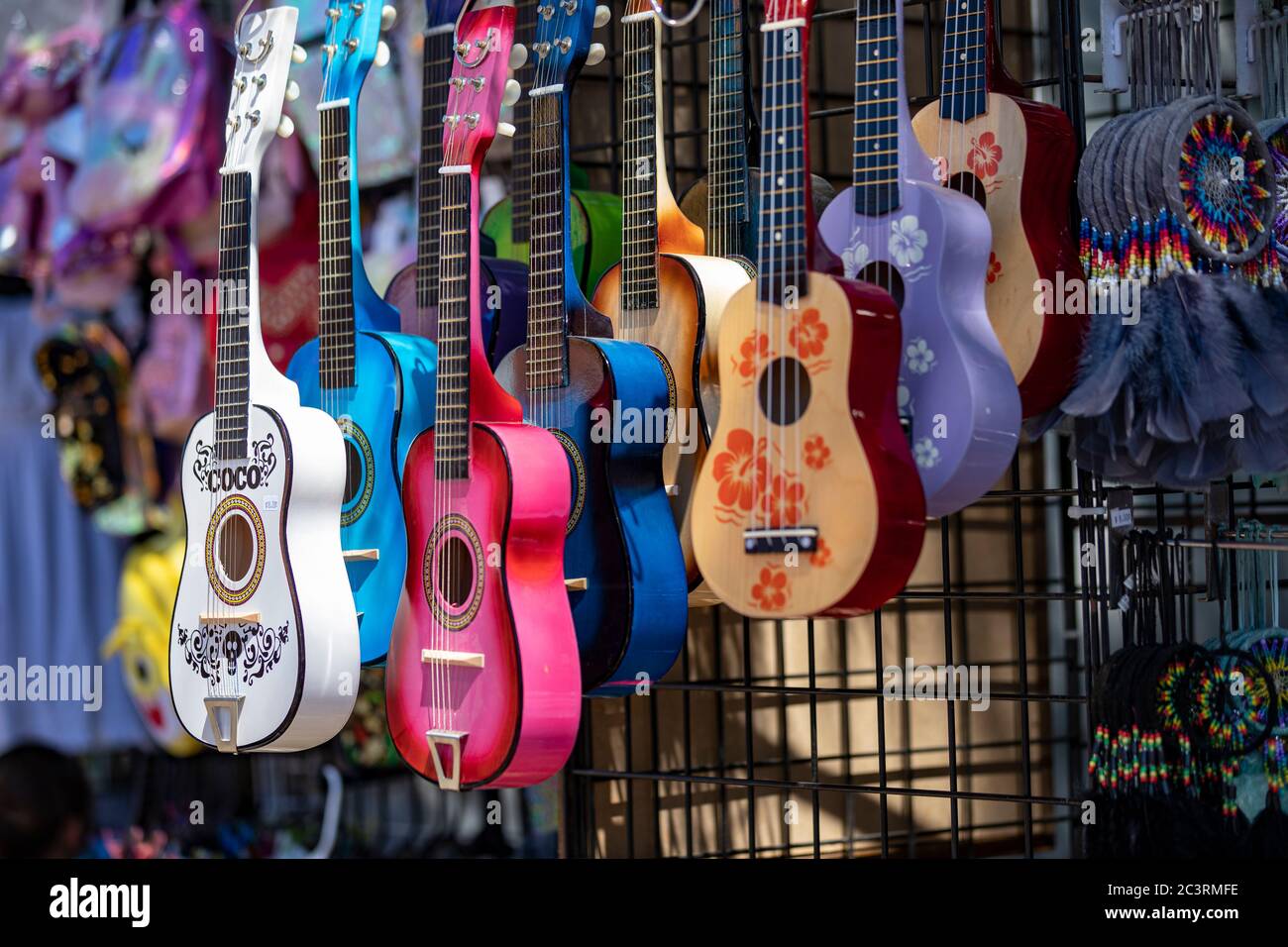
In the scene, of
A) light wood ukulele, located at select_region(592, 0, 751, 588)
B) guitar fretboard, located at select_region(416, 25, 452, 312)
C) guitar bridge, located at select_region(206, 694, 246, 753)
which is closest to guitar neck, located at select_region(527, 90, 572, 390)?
light wood ukulele, located at select_region(592, 0, 751, 588)

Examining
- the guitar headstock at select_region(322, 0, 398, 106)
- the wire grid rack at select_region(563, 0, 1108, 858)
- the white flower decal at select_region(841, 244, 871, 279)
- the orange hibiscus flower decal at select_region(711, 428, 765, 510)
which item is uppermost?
the guitar headstock at select_region(322, 0, 398, 106)

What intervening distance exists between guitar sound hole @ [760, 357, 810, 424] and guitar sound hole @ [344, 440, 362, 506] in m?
0.63

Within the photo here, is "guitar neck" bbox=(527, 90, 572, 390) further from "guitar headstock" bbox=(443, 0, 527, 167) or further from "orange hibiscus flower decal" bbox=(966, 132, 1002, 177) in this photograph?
"orange hibiscus flower decal" bbox=(966, 132, 1002, 177)

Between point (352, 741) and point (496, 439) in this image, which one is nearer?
point (496, 439)

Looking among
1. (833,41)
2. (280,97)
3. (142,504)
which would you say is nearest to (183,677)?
(280,97)

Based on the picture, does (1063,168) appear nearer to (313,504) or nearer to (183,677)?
(313,504)

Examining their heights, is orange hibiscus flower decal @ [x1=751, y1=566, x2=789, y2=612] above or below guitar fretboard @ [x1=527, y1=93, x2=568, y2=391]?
below

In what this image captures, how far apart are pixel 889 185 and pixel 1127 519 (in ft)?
2.03

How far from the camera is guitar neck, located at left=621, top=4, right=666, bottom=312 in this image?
2.22m

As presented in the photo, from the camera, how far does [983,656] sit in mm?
3988

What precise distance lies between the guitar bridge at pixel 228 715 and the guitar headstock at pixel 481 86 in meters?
0.75

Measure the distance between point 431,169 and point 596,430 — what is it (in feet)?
1.66

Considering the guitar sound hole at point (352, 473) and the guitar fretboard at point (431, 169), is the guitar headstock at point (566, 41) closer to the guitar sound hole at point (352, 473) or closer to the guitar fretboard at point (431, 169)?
the guitar fretboard at point (431, 169)

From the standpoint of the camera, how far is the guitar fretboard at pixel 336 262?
88.9 inches
